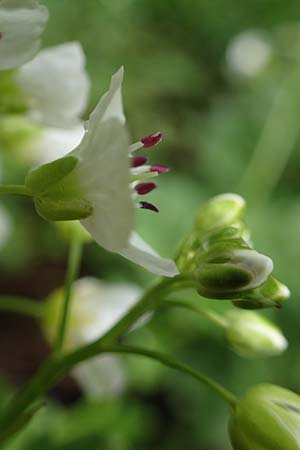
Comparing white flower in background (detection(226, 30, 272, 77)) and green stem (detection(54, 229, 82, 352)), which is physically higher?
green stem (detection(54, 229, 82, 352))

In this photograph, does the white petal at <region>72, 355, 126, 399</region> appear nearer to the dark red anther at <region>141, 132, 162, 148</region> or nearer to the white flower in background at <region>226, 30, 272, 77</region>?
the dark red anther at <region>141, 132, 162, 148</region>

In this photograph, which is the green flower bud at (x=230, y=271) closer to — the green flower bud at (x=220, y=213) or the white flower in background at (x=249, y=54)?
the green flower bud at (x=220, y=213)

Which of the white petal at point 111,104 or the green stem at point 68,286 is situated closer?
the white petal at point 111,104

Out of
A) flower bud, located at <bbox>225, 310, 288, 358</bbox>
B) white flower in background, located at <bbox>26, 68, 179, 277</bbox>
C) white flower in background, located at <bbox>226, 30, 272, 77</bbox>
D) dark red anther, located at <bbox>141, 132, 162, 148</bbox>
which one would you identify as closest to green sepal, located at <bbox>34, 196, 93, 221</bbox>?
white flower in background, located at <bbox>26, 68, 179, 277</bbox>

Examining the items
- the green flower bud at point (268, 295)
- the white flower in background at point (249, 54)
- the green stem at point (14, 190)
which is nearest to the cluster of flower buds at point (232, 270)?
the green flower bud at point (268, 295)

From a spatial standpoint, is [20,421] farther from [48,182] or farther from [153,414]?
[153,414]

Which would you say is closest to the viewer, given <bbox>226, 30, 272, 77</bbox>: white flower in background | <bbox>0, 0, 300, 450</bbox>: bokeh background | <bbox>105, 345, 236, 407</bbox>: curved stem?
<bbox>105, 345, 236, 407</bbox>: curved stem
